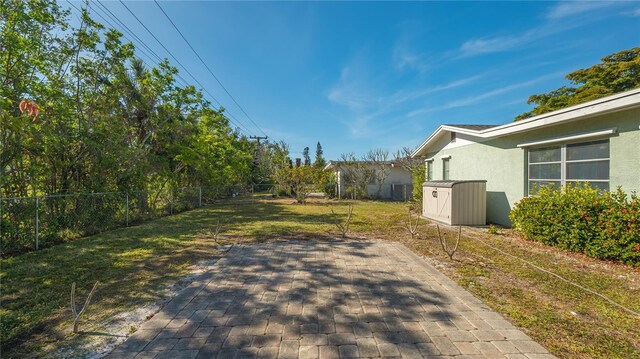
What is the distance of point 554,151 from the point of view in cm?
657

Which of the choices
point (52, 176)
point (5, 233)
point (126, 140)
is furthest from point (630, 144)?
point (126, 140)

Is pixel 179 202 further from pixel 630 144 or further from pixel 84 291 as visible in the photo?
pixel 630 144

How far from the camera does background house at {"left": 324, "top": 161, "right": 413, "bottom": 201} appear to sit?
784 inches

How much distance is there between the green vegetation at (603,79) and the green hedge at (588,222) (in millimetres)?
16476

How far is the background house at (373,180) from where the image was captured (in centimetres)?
1992

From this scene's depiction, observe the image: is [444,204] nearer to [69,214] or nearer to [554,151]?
[554,151]

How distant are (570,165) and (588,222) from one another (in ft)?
6.50

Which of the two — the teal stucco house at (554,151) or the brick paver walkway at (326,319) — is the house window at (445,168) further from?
the brick paver walkway at (326,319)

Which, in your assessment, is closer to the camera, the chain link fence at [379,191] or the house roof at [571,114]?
the house roof at [571,114]

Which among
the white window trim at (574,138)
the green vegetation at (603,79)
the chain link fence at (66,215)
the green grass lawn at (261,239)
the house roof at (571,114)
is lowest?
the green grass lawn at (261,239)

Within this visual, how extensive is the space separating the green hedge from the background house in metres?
13.4

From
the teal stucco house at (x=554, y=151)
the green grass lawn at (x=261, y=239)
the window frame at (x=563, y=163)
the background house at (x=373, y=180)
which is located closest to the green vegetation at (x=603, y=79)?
the background house at (x=373, y=180)

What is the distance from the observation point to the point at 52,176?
6.82 metres

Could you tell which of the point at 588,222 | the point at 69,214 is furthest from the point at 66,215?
the point at 588,222
